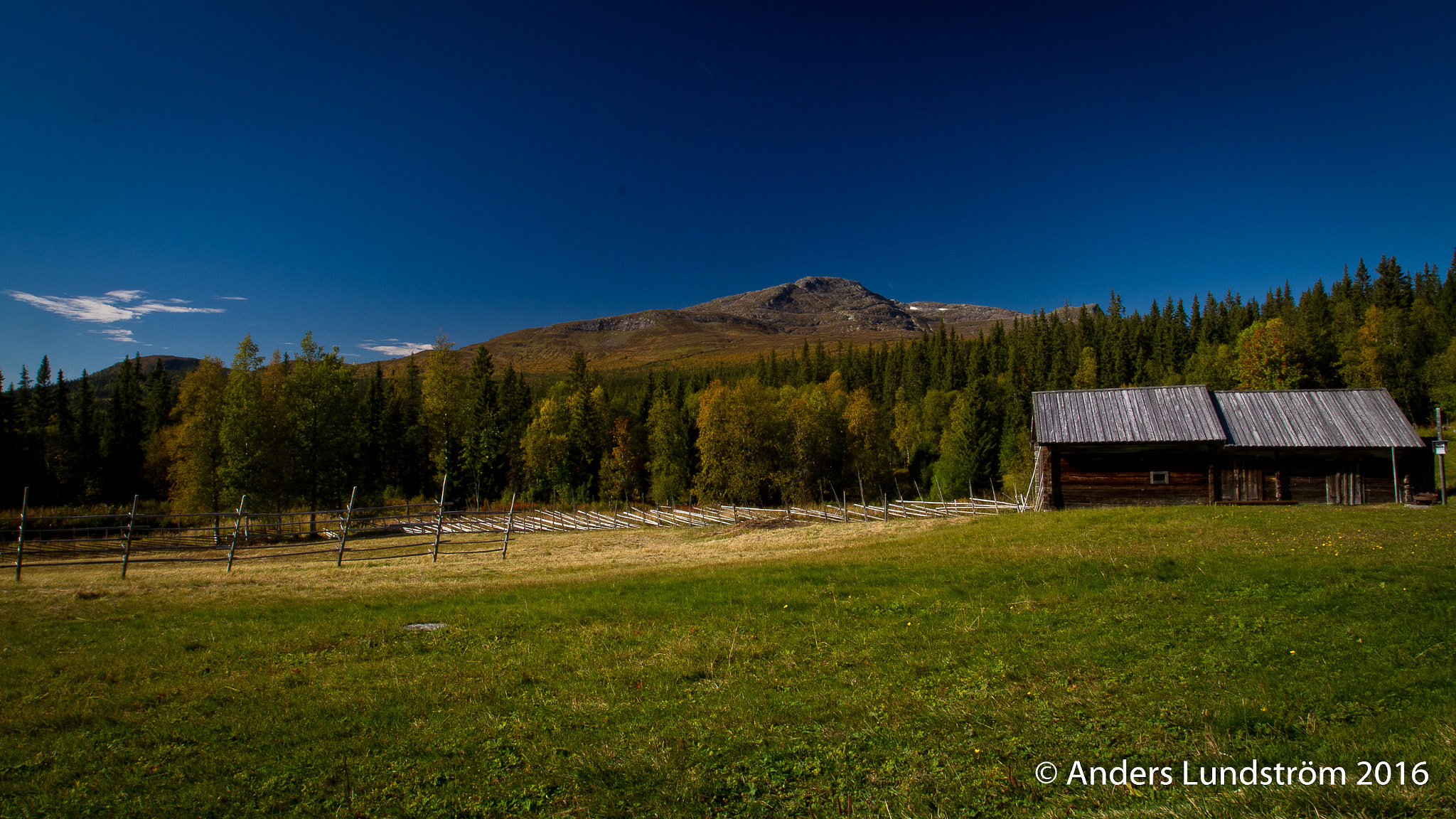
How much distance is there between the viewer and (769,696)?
697cm

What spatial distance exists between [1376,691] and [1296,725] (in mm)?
1404

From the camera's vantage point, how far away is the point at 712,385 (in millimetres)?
72125

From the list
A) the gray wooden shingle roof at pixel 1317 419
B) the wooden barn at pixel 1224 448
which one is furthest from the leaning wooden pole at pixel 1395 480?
the gray wooden shingle roof at pixel 1317 419

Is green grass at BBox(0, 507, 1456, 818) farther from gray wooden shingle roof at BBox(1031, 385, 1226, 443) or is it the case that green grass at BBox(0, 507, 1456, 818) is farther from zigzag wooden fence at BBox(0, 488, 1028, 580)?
gray wooden shingle roof at BBox(1031, 385, 1226, 443)

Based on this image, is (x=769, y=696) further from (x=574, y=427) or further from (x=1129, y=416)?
(x=574, y=427)

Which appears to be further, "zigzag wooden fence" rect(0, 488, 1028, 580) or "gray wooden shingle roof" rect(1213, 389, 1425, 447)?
"gray wooden shingle roof" rect(1213, 389, 1425, 447)

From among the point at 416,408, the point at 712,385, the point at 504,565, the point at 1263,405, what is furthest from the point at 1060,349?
the point at 504,565

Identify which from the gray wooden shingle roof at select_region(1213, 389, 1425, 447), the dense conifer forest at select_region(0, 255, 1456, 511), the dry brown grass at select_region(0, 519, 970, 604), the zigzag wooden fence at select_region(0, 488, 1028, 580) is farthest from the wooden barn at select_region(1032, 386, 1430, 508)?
the dense conifer forest at select_region(0, 255, 1456, 511)

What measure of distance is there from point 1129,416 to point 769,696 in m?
29.1

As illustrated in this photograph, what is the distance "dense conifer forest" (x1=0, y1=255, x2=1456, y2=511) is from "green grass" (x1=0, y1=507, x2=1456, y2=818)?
3298cm

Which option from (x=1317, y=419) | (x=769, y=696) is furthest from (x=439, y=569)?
(x=1317, y=419)

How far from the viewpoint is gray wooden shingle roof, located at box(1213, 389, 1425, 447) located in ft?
86.7

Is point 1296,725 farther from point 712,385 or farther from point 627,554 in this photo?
point 712,385

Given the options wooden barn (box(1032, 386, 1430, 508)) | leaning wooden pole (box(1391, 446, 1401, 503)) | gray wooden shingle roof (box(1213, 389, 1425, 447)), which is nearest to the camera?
leaning wooden pole (box(1391, 446, 1401, 503))
